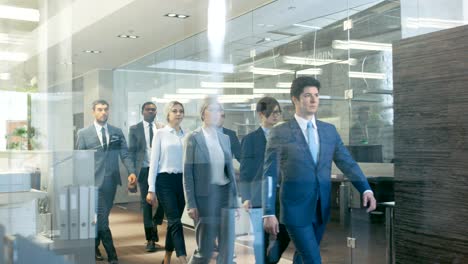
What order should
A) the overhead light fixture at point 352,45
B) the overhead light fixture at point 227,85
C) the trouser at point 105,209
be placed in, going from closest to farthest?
the trouser at point 105,209 < the overhead light fixture at point 227,85 < the overhead light fixture at point 352,45

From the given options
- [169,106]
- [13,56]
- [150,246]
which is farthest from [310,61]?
[13,56]

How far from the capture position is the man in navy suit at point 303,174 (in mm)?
2537

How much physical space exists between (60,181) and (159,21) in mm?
1352

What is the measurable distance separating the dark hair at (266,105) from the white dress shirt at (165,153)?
506mm

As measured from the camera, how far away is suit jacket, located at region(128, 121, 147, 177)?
2.87m

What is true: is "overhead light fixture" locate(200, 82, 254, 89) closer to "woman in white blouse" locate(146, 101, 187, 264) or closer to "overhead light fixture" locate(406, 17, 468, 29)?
"woman in white blouse" locate(146, 101, 187, 264)

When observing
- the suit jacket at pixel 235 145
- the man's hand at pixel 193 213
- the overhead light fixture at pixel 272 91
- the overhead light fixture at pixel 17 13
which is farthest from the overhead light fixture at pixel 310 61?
the overhead light fixture at pixel 17 13

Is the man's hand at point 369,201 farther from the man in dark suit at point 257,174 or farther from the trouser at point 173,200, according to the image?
the trouser at point 173,200

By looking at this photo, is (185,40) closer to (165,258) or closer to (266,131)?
(266,131)

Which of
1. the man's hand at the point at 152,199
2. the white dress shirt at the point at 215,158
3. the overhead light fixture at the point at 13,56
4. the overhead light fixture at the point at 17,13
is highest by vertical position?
the overhead light fixture at the point at 17,13

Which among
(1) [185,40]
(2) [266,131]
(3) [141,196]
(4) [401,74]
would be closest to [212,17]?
(1) [185,40]

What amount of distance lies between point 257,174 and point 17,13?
5.55 ft

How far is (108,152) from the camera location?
2.79m

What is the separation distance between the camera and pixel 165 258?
3014 millimetres
